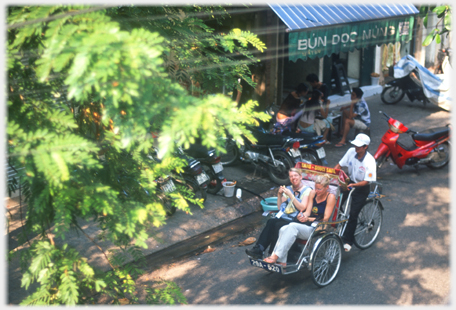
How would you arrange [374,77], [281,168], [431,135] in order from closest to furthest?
[281,168]
[431,135]
[374,77]

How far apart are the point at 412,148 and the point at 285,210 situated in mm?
4766

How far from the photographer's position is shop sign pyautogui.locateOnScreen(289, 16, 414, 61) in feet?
31.5

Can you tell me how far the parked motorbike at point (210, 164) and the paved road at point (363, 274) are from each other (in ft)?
4.21

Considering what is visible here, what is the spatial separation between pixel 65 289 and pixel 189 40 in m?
2.63

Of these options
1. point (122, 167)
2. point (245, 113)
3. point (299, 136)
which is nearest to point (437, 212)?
point (299, 136)

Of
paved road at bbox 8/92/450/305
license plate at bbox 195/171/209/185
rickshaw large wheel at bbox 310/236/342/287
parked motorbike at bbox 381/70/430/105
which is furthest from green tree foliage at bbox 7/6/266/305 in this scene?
parked motorbike at bbox 381/70/430/105

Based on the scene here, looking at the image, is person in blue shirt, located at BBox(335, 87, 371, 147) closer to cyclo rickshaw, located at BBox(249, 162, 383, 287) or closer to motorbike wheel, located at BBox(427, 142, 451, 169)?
motorbike wheel, located at BBox(427, 142, 451, 169)

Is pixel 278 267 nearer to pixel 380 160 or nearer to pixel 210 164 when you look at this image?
pixel 210 164

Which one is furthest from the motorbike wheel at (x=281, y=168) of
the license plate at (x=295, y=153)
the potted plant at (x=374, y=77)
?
the potted plant at (x=374, y=77)

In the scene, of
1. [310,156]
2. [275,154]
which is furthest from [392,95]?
[275,154]

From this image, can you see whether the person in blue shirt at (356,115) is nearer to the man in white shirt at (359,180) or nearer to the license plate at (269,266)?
the man in white shirt at (359,180)

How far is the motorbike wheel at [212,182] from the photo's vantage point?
8133mm

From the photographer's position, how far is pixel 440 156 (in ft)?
31.0

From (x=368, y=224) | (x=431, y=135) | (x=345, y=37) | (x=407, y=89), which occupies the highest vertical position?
(x=345, y=37)
